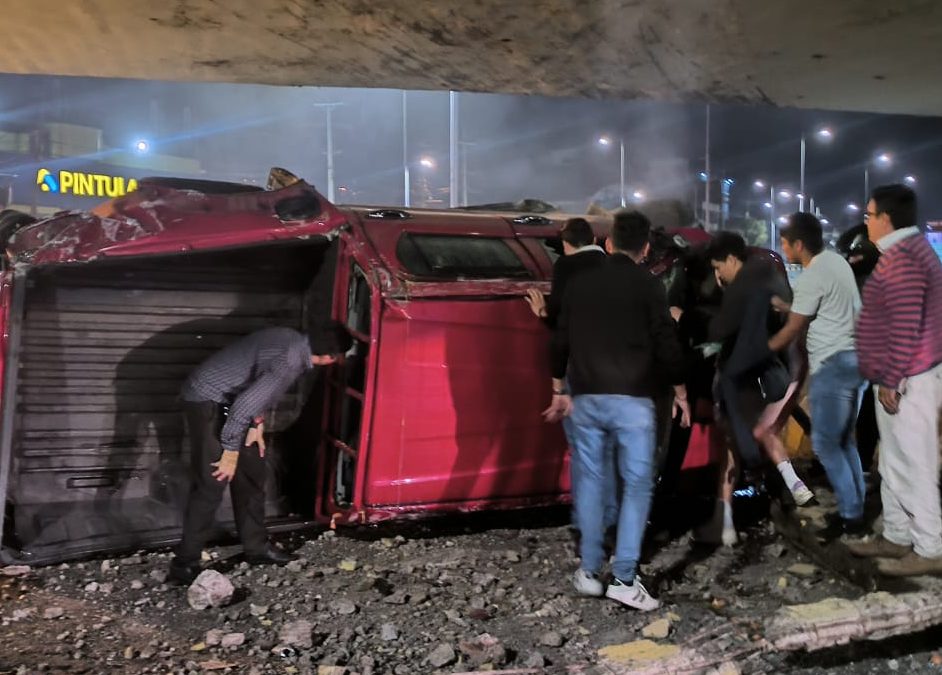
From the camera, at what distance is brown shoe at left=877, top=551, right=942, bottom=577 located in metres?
3.47

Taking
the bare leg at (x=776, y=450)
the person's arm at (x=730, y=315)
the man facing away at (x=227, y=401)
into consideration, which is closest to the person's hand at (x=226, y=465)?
the man facing away at (x=227, y=401)

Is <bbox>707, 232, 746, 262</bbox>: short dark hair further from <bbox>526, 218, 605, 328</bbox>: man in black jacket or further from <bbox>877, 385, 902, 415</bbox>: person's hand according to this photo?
<bbox>877, 385, 902, 415</bbox>: person's hand

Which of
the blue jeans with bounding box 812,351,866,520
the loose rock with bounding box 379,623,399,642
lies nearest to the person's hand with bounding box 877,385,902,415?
the blue jeans with bounding box 812,351,866,520

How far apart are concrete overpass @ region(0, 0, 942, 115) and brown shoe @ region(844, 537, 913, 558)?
2144 millimetres

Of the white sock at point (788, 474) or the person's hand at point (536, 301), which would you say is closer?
the person's hand at point (536, 301)

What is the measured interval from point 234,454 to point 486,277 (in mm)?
1608

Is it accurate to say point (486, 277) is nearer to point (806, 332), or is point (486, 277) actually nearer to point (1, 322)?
point (806, 332)

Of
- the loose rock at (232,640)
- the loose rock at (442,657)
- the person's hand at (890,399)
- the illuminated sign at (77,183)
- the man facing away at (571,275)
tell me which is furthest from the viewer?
the illuminated sign at (77,183)

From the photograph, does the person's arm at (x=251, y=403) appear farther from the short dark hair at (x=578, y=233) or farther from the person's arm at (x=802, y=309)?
the person's arm at (x=802, y=309)

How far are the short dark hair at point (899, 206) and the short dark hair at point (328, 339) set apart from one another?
8.95 feet

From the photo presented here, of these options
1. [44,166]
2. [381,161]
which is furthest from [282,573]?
[381,161]

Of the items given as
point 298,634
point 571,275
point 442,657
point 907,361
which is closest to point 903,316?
point 907,361

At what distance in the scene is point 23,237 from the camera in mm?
3529

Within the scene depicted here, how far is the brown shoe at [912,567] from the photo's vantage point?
3.47 metres
